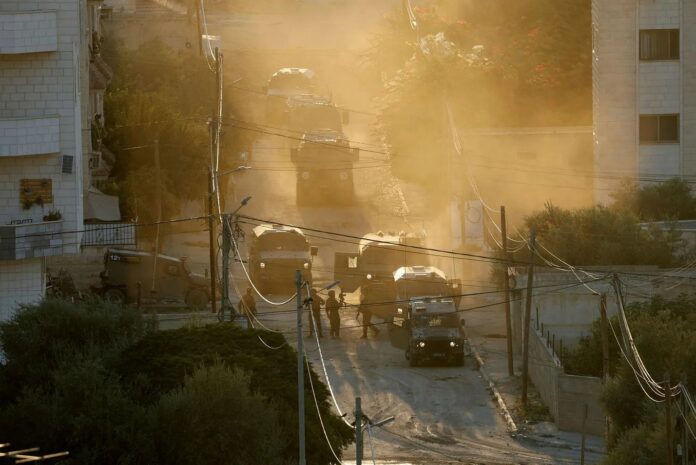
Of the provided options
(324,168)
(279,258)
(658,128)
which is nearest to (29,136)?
(279,258)

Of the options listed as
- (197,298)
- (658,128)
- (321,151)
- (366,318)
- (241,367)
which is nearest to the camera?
(241,367)

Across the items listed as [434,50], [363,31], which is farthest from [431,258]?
[363,31]

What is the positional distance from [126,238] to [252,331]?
15586 millimetres

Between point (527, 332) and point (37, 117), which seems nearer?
point (37, 117)

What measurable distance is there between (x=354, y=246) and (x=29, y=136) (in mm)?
16122

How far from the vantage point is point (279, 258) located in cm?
4869

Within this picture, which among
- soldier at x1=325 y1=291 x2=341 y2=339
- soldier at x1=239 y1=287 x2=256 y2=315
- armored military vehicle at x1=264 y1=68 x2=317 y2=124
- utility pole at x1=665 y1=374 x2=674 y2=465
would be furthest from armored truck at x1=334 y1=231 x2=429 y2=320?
utility pole at x1=665 y1=374 x2=674 y2=465

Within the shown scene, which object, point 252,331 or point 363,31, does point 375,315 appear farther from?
point 363,31

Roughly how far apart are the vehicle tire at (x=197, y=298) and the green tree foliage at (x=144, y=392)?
11.0 metres

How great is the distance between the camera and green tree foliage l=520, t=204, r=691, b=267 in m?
45.6

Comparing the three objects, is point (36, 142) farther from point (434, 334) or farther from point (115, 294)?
point (434, 334)

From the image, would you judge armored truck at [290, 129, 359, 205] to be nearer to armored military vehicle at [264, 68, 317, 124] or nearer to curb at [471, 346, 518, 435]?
armored military vehicle at [264, 68, 317, 124]

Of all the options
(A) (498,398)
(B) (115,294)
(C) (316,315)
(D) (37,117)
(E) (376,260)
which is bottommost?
(A) (498,398)

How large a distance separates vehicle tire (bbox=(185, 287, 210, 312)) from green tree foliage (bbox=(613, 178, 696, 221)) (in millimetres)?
12874
